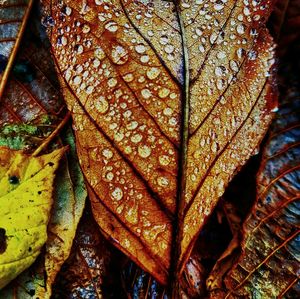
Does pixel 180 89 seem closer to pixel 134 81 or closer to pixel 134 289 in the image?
pixel 134 81

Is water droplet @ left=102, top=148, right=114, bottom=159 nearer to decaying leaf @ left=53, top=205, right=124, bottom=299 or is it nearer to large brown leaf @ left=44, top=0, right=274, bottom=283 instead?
large brown leaf @ left=44, top=0, right=274, bottom=283

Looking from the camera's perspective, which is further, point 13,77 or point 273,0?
point 13,77

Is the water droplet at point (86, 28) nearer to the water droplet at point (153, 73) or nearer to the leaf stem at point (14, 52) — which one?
the water droplet at point (153, 73)

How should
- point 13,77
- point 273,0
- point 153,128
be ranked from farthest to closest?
point 13,77, point 273,0, point 153,128

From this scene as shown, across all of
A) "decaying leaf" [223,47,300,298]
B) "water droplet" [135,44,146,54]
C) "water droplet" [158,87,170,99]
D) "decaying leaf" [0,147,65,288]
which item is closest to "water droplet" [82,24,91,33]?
"water droplet" [135,44,146,54]

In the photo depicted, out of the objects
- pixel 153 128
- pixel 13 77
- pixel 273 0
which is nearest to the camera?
pixel 153 128

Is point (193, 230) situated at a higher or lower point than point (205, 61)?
lower

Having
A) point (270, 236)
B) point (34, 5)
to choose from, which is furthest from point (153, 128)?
point (34, 5)
